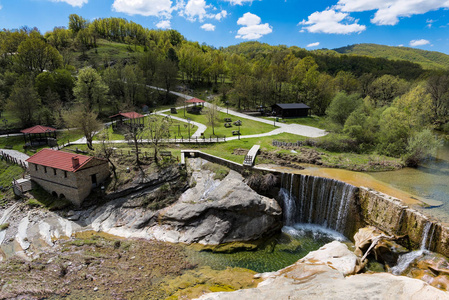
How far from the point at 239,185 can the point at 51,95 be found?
46.1 metres

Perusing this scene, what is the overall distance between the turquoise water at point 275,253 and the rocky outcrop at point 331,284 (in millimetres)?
2377

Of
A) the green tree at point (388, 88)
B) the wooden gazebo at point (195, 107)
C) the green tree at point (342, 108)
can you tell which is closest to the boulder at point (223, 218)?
the green tree at point (342, 108)

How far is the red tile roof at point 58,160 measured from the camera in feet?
88.3

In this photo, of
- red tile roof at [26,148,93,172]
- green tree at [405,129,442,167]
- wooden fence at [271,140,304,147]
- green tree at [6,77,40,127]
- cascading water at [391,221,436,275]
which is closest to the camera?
cascading water at [391,221,436,275]

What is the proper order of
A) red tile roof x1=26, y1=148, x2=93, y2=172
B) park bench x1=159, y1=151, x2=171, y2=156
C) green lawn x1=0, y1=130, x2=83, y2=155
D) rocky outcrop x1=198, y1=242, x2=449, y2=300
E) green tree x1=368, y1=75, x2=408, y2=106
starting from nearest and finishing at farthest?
rocky outcrop x1=198, y1=242, x2=449, y2=300 → red tile roof x1=26, y1=148, x2=93, y2=172 → park bench x1=159, y1=151, x2=171, y2=156 → green lawn x1=0, y1=130, x2=83, y2=155 → green tree x1=368, y1=75, x2=408, y2=106

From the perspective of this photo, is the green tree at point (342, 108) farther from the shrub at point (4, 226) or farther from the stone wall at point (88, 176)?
the shrub at point (4, 226)

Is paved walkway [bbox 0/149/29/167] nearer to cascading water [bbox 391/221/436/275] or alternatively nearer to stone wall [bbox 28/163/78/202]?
stone wall [bbox 28/163/78/202]

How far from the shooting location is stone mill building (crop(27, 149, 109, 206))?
87.9 feet

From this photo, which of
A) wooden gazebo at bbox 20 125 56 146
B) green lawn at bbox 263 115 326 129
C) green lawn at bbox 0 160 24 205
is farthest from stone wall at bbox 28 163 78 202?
green lawn at bbox 263 115 326 129

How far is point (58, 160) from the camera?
92.1ft

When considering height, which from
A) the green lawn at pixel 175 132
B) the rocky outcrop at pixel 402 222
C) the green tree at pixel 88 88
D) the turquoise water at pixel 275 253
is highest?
the green tree at pixel 88 88

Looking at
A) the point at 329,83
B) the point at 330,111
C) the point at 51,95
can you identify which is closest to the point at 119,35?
the point at 51,95

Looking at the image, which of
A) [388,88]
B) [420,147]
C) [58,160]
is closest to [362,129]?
[420,147]

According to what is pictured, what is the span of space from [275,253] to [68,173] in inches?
922
